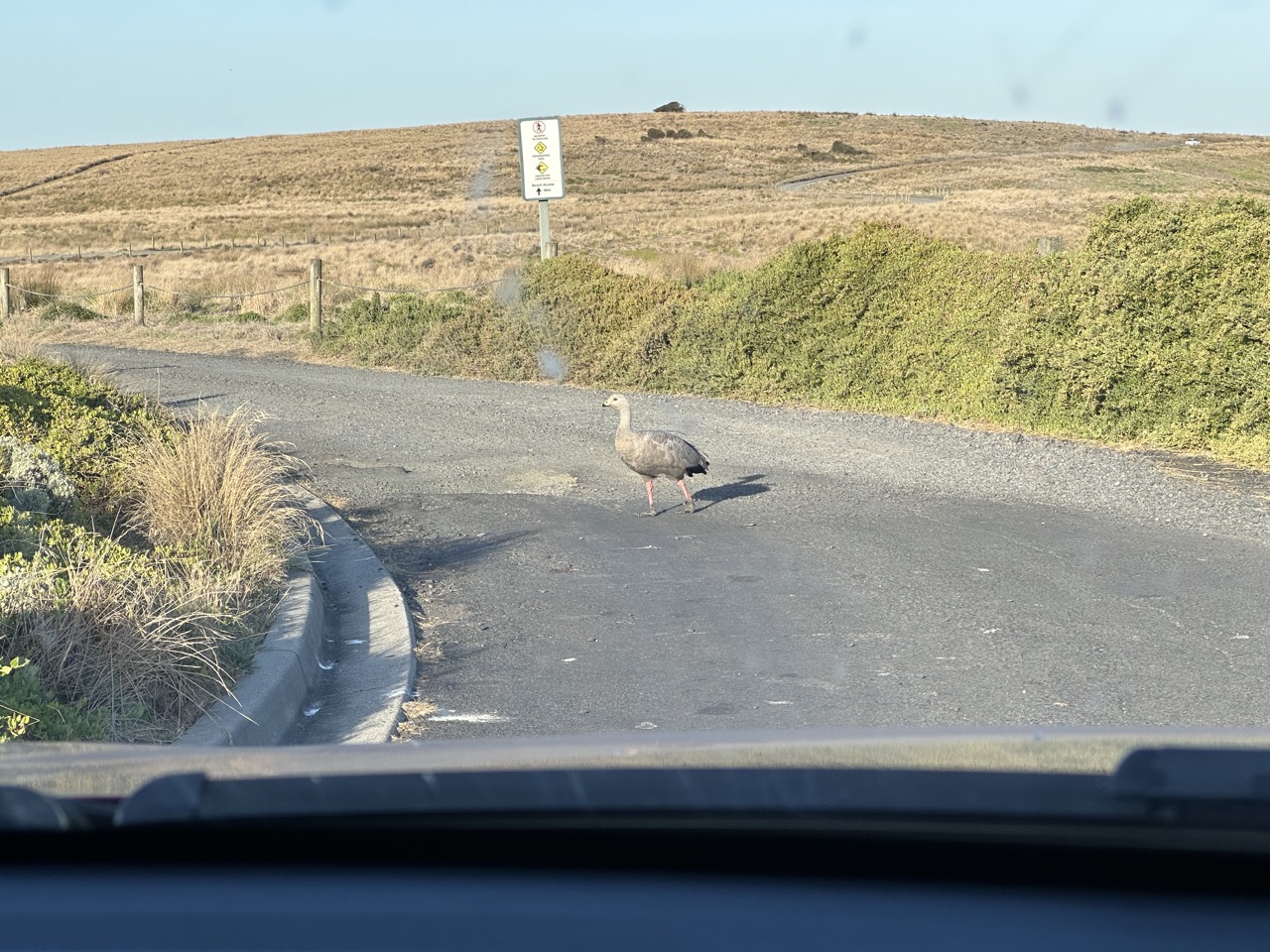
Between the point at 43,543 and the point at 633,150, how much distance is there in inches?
3346

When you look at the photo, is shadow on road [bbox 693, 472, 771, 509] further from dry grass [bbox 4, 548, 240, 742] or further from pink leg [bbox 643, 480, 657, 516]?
dry grass [bbox 4, 548, 240, 742]

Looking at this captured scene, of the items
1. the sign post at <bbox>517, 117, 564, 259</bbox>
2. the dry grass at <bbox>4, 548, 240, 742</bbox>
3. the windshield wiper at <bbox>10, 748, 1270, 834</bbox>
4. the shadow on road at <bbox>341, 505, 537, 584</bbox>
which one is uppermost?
the sign post at <bbox>517, 117, 564, 259</bbox>

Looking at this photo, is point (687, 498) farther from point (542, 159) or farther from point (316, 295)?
point (316, 295)

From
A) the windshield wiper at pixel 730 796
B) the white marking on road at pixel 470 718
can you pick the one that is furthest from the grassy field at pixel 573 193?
the windshield wiper at pixel 730 796

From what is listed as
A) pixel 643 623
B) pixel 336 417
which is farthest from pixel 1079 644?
pixel 336 417

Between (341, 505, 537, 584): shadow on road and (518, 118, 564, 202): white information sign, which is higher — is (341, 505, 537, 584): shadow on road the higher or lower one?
the lower one

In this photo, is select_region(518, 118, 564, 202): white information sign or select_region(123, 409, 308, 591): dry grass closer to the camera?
select_region(123, 409, 308, 591): dry grass

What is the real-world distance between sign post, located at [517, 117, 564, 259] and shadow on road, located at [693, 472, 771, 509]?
41.4 ft

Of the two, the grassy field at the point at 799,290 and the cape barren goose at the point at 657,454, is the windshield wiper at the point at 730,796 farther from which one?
the grassy field at the point at 799,290

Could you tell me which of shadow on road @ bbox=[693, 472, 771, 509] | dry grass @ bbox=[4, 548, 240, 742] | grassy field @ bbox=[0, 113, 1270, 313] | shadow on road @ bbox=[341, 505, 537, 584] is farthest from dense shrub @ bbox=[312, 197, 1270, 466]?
dry grass @ bbox=[4, 548, 240, 742]

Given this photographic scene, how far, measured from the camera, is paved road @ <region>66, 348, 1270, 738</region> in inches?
244

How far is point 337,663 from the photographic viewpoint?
22.4ft

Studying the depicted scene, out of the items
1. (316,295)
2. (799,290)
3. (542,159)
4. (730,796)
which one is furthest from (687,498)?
(316,295)

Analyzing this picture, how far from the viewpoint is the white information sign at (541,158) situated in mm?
23719
